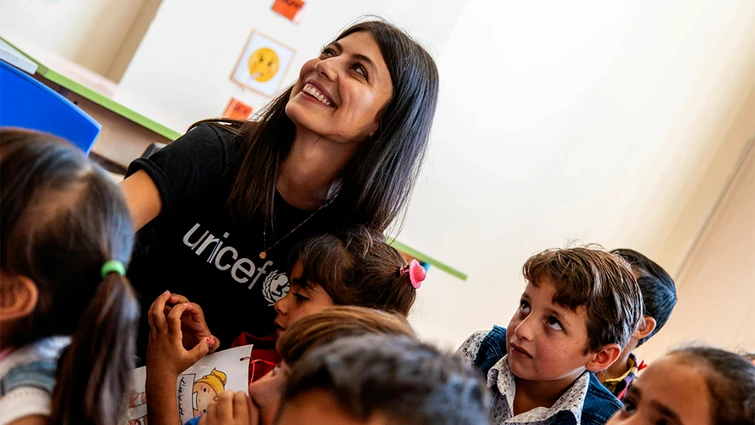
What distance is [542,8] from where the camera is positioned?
4.01m

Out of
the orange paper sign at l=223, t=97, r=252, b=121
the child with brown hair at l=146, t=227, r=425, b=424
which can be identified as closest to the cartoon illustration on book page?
the child with brown hair at l=146, t=227, r=425, b=424

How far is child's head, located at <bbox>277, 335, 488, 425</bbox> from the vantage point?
662 millimetres

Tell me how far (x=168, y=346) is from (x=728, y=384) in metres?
0.87

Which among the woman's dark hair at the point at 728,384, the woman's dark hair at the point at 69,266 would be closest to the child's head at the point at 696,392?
the woman's dark hair at the point at 728,384

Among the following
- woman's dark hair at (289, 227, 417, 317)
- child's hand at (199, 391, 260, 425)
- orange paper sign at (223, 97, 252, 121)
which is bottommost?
child's hand at (199, 391, 260, 425)

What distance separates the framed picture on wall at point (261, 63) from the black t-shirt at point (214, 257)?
210cm

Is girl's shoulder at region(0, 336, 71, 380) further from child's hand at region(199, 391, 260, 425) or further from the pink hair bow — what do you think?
the pink hair bow

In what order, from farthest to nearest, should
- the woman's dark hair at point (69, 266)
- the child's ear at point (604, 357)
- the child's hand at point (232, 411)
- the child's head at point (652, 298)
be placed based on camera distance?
the child's head at point (652, 298) < the child's ear at point (604, 357) < the child's hand at point (232, 411) < the woman's dark hair at point (69, 266)

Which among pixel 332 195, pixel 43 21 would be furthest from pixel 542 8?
pixel 332 195

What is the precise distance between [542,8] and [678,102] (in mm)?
913

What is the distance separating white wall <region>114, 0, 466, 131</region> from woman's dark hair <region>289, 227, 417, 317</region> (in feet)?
6.58

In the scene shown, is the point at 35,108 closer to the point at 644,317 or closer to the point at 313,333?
the point at 313,333

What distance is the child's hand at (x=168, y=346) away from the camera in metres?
1.21

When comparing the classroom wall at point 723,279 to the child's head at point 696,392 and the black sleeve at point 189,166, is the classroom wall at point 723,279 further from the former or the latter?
the black sleeve at point 189,166
